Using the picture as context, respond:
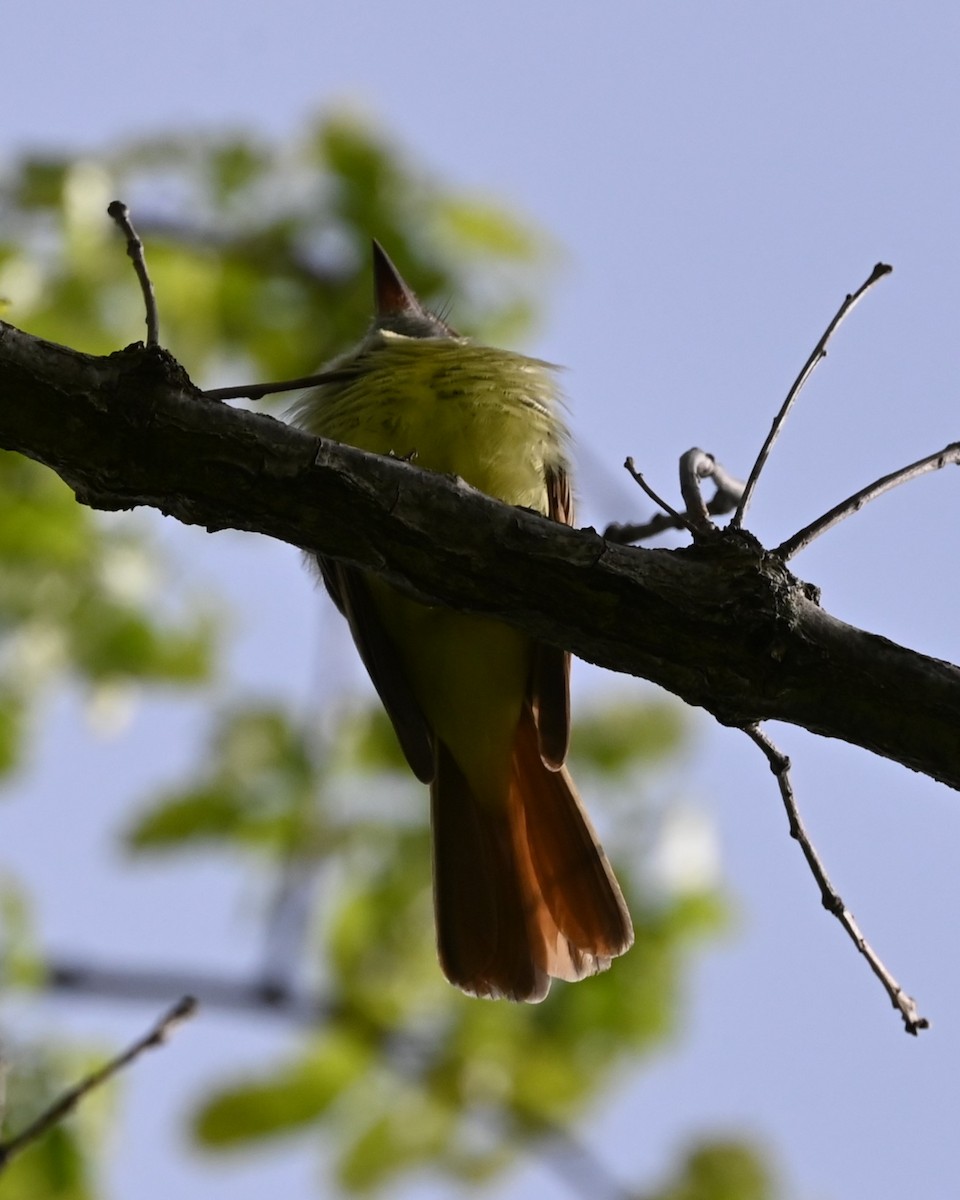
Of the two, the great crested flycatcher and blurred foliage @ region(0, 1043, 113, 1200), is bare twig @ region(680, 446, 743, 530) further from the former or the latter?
blurred foliage @ region(0, 1043, 113, 1200)

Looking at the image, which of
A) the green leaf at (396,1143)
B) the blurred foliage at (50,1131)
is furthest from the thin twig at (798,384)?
the green leaf at (396,1143)

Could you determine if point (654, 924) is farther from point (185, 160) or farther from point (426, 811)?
point (185, 160)

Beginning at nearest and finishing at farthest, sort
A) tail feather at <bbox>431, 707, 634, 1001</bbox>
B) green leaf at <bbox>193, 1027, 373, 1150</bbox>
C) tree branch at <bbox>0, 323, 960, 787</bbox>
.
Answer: tree branch at <bbox>0, 323, 960, 787</bbox>
tail feather at <bbox>431, 707, 634, 1001</bbox>
green leaf at <bbox>193, 1027, 373, 1150</bbox>

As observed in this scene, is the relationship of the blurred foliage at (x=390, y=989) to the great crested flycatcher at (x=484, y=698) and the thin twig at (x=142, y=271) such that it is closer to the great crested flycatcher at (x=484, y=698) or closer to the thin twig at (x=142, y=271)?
the great crested flycatcher at (x=484, y=698)

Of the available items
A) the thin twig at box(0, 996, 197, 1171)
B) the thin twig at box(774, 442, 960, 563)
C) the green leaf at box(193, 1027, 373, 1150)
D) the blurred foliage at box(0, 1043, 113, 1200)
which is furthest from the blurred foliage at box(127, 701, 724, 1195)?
the thin twig at box(774, 442, 960, 563)

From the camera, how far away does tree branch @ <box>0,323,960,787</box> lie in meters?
2.39

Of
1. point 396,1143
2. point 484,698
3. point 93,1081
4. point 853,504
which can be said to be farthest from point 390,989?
point 853,504

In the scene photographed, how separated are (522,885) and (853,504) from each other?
1.84 m

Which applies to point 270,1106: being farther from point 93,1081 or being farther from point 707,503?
point 707,503

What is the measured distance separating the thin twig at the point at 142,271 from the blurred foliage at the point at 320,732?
4.95ft

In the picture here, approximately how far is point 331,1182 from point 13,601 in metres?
2.08

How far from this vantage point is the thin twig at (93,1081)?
2.68 metres

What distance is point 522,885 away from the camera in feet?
13.2

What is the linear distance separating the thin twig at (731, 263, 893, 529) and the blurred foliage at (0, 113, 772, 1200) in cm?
222
